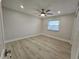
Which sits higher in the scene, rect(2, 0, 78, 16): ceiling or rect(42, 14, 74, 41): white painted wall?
rect(2, 0, 78, 16): ceiling

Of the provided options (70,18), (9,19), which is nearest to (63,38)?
(70,18)

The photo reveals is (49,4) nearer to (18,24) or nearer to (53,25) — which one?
(53,25)

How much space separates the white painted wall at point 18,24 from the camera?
4434 mm

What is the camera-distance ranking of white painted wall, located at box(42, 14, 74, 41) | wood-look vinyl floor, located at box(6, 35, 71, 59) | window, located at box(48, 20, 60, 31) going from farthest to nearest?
window, located at box(48, 20, 60, 31), white painted wall, located at box(42, 14, 74, 41), wood-look vinyl floor, located at box(6, 35, 71, 59)

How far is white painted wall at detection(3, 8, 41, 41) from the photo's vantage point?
4434 millimetres

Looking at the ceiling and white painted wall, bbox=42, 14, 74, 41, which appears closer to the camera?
the ceiling

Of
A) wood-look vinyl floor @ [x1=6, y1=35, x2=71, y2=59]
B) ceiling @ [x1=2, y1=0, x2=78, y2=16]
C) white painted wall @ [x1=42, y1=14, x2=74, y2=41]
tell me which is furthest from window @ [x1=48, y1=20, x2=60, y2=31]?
wood-look vinyl floor @ [x1=6, y1=35, x2=71, y2=59]

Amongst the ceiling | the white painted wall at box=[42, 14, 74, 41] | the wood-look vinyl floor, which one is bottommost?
the wood-look vinyl floor

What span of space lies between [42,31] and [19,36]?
3.15 meters

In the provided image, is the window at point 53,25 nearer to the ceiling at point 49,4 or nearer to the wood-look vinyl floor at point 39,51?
the ceiling at point 49,4

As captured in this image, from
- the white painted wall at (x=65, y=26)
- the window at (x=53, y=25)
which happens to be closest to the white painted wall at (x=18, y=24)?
the window at (x=53, y=25)

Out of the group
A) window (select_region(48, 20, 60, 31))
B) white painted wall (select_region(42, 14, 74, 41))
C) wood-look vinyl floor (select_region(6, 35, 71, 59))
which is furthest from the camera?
window (select_region(48, 20, 60, 31))

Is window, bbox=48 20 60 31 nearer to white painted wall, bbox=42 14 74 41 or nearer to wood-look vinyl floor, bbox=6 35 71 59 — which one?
white painted wall, bbox=42 14 74 41

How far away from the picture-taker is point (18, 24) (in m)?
5.11
